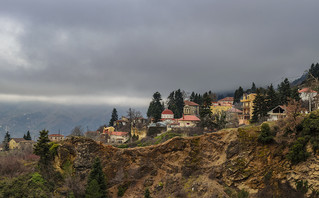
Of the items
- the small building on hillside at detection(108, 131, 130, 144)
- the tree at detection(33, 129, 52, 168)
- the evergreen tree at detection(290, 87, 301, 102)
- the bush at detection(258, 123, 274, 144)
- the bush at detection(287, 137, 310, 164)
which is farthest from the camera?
the small building on hillside at detection(108, 131, 130, 144)

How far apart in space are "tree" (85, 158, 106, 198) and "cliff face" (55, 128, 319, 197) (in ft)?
7.79

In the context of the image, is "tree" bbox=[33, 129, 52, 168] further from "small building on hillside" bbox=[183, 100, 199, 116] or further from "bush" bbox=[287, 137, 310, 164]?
"small building on hillside" bbox=[183, 100, 199, 116]

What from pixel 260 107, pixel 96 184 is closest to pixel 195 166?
pixel 96 184

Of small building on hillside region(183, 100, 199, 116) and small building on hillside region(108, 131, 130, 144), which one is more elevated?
small building on hillside region(183, 100, 199, 116)

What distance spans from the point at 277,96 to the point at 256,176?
2365 cm

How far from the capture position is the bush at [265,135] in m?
25.2

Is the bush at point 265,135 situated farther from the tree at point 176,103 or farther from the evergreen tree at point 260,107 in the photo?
the tree at point 176,103

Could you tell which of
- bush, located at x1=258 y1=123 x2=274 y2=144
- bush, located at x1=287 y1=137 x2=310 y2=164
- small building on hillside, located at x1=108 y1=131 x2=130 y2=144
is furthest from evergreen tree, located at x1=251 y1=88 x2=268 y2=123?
small building on hillside, located at x1=108 y1=131 x2=130 y2=144

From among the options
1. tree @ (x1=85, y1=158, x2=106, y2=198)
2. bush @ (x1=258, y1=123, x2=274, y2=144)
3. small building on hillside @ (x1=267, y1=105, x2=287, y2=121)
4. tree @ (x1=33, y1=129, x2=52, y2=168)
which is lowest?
tree @ (x1=85, y1=158, x2=106, y2=198)

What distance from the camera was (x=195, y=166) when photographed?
28578 millimetres

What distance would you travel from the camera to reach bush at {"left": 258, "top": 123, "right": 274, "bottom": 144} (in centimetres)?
2522

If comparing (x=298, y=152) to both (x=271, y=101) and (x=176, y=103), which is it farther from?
(x=176, y=103)

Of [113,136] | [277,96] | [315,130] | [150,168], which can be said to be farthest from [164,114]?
[315,130]

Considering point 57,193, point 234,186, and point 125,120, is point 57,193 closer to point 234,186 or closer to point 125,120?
point 234,186
